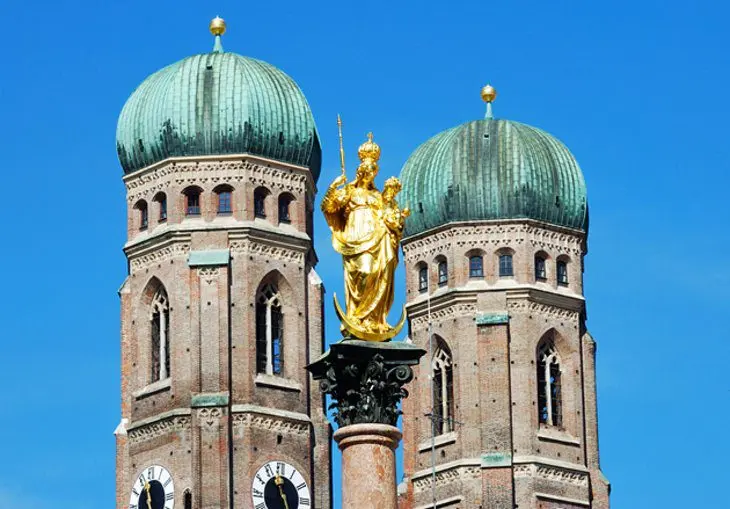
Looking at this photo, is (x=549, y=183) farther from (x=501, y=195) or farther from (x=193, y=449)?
(x=193, y=449)

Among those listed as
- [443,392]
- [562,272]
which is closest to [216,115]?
[443,392]

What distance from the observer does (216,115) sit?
85.1 metres

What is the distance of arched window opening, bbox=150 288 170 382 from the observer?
83.9 meters

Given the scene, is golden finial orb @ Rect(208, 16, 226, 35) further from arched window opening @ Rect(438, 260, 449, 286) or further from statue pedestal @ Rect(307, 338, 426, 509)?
statue pedestal @ Rect(307, 338, 426, 509)

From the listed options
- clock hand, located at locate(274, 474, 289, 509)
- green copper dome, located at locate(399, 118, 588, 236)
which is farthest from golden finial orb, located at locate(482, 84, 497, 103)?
clock hand, located at locate(274, 474, 289, 509)

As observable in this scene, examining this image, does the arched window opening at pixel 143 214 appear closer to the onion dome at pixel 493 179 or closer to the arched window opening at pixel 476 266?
the onion dome at pixel 493 179

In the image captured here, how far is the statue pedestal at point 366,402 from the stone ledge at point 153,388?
139 feet

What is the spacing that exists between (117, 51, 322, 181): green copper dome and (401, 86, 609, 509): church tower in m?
4.93

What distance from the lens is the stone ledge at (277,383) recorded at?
82812 millimetres

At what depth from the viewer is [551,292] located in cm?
8919

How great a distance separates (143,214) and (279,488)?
379 inches

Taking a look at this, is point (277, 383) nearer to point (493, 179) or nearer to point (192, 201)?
point (192, 201)

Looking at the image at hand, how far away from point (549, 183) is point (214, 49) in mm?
10977

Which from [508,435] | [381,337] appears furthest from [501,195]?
[381,337]
